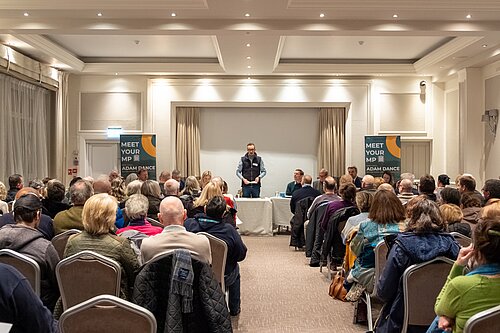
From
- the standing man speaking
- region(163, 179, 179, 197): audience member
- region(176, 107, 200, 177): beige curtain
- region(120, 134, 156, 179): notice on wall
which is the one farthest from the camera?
region(176, 107, 200, 177): beige curtain

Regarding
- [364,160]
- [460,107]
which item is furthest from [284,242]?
[460,107]

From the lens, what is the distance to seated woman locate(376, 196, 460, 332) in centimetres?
343

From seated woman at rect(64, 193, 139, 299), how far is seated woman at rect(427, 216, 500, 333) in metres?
1.87

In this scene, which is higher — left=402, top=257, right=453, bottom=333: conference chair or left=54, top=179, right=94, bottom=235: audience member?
left=54, top=179, right=94, bottom=235: audience member

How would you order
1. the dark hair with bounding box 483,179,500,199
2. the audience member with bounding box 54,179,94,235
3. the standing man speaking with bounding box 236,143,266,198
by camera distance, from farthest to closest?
the standing man speaking with bounding box 236,143,266,198
the dark hair with bounding box 483,179,500,199
the audience member with bounding box 54,179,94,235

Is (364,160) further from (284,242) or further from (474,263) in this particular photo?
(474,263)

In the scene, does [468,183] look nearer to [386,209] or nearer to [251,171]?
[386,209]

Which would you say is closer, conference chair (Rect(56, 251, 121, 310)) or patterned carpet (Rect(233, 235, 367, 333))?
conference chair (Rect(56, 251, 121, 310))

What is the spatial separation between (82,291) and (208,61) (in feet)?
30.7

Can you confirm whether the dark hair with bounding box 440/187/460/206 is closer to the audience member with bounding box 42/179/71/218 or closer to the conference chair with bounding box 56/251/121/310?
the conference chair with bounding box 56/251/121/310

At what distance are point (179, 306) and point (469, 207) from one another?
131 inches

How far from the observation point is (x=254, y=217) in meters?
10.5

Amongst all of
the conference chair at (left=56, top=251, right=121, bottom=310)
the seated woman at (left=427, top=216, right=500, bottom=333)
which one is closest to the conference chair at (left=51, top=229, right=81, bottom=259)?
the conference chair at (left=56, top=251, right=121, bottom=310)

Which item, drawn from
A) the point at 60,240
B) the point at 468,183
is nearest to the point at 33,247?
the point at 60,240
